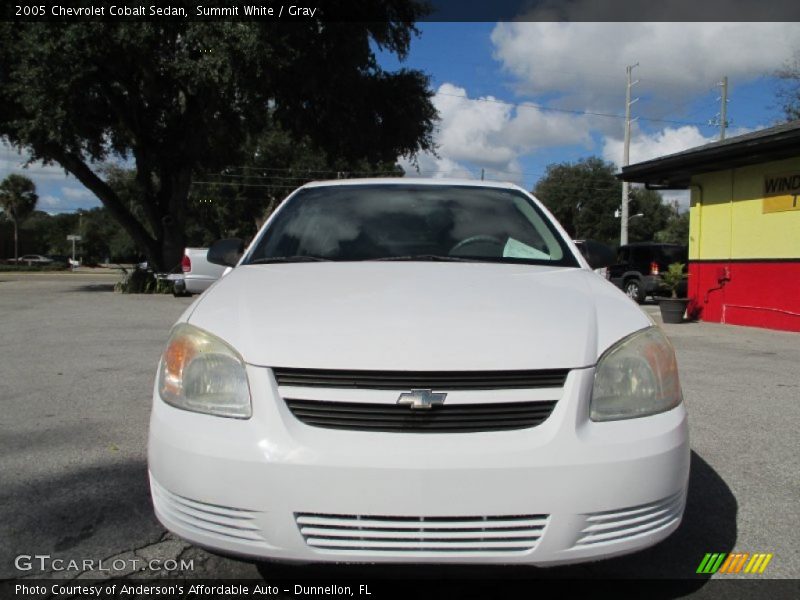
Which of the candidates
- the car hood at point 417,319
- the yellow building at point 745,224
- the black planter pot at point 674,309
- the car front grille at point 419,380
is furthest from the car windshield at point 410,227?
the black planter pot at point 674,309

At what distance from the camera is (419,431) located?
192cm

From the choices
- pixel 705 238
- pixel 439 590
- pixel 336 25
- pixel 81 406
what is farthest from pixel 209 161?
pixel 439 590

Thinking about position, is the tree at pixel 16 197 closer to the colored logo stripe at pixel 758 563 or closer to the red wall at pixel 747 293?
the red wall at pixel 747 293

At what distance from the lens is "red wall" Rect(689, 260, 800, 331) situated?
10828 millimetres

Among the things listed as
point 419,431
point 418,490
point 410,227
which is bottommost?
point 418,490

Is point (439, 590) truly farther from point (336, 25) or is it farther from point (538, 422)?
point (336, 25)

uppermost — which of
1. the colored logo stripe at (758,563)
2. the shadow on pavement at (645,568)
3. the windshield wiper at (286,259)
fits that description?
the windshield wiper at (286,259)

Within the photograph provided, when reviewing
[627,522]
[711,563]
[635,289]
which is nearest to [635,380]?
[627,522]

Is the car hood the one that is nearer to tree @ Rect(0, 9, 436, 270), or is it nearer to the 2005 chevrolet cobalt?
the 2005 chevrolet cobalt

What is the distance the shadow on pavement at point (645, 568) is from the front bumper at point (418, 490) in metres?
0.10

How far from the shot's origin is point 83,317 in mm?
11781

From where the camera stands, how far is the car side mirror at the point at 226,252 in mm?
3600

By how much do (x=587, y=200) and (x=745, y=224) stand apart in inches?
1983

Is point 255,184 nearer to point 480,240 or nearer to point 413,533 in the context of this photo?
point 480,240
